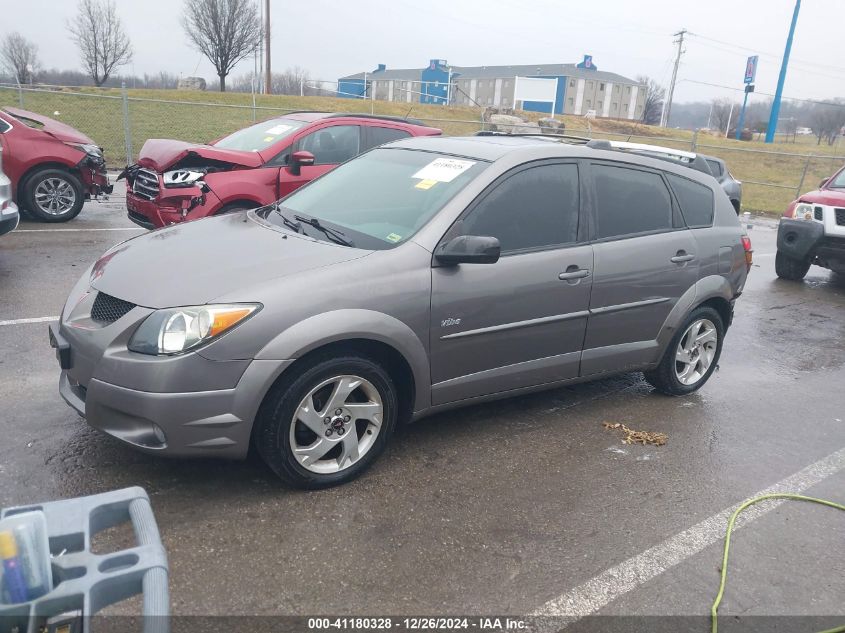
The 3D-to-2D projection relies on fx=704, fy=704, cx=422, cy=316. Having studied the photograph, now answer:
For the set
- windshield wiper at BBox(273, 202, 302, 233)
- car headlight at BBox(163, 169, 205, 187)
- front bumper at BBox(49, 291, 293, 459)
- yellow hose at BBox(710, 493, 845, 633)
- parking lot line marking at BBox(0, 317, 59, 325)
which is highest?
windshield wiper at BBox(273, 202, 302, 233)

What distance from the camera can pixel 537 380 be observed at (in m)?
4.22

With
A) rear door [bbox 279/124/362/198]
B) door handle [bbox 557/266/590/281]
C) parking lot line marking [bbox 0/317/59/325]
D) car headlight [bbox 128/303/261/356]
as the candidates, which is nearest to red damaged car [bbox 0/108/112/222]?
rear door [bbox 279/124/362/198]

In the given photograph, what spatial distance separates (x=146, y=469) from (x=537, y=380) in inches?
87.3

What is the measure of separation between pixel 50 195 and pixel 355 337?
836cm

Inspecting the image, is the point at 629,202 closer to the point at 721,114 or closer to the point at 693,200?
the point at 693,200

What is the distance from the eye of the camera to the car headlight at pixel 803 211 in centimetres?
943

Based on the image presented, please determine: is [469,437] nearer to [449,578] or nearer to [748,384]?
[449,578]

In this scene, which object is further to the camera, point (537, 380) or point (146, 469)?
point (537, 380)

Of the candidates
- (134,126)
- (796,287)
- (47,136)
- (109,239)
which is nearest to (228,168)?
(109,239)

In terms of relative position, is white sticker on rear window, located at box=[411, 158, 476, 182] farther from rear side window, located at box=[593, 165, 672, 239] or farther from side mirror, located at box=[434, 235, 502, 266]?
rear side window, located at box=[593, 165, 672, 239]

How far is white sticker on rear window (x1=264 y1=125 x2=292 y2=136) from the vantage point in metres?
8.38

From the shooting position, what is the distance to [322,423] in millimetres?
3373

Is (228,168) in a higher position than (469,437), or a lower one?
higher

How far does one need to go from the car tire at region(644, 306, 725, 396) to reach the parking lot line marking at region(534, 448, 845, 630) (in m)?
1.16
